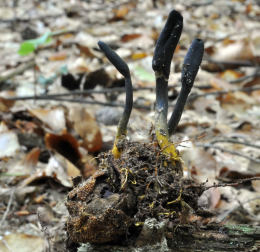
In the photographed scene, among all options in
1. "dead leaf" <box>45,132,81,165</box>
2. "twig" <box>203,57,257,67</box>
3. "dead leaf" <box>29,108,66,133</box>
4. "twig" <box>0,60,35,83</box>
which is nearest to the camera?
"dead leaf" <box>45,132,81,165</box>

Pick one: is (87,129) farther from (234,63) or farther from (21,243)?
(234,63)

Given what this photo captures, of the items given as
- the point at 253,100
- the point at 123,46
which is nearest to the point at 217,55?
the point at 253,100

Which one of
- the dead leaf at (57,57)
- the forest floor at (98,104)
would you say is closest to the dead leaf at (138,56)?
the forest floor at (98,104)

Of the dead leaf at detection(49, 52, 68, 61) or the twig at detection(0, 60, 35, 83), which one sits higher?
the twig at detection(0, 60, 35, 83)

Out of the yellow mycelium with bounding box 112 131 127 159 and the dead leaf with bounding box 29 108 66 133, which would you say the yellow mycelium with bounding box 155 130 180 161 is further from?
the dead leaf with bounding box 29 108 66 133

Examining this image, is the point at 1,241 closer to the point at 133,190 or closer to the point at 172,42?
the point at 133,190

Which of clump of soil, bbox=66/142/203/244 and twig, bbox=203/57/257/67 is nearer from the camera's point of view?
clump of soil, bbox=66/142/203/244

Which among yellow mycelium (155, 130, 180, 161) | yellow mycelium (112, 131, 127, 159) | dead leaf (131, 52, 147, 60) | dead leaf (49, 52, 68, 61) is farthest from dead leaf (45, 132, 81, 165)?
dead leaf (49, 52, 68, 61)
